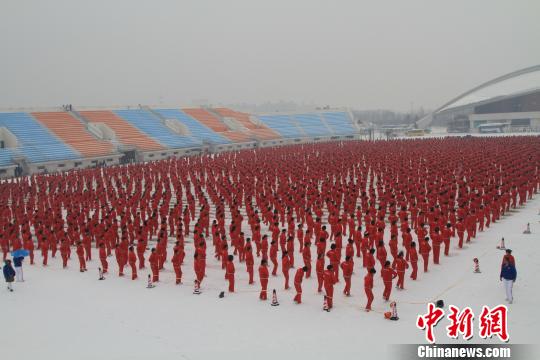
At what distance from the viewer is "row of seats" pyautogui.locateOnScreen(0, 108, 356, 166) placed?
1455 inches

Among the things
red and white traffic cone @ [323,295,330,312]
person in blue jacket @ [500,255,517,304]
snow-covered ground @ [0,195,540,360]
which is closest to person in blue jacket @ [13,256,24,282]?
snow-covered ground @ [0,195,540,360]

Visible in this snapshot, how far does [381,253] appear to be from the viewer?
1043cm

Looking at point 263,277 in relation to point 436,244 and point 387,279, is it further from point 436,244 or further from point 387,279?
point 436,244

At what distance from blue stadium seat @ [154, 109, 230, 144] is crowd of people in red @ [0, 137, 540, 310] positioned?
17.5 meters

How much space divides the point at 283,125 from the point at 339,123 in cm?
958

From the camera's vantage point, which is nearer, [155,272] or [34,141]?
[155,272]

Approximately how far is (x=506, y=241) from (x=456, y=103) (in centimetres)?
6951

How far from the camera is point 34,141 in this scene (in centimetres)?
3691

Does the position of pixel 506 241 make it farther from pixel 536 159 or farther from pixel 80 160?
pixel 80 160

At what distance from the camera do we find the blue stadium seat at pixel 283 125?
59.2m

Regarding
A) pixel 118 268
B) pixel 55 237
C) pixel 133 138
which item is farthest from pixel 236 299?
pixel 133 138

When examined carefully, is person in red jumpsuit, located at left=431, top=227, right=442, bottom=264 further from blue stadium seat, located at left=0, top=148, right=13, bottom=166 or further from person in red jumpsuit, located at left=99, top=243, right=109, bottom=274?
blue stadium seat, located at left=0, top=148, right=13, bottom=166

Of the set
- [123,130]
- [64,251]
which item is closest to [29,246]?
[64,251]

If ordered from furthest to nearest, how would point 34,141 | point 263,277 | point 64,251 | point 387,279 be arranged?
point 34,141
point 64,251
point 263,277
point 387,279
